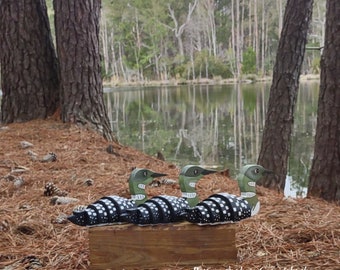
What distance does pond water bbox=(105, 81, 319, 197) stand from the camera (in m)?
5.43

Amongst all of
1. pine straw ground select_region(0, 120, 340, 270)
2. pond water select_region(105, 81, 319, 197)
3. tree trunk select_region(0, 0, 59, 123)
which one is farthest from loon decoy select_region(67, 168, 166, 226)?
pond water select_region(105, 81, 319, 197)

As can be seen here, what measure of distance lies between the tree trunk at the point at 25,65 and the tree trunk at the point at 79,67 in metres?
0.21

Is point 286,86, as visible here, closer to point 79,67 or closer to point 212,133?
point 79,67

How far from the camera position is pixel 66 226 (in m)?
1.56

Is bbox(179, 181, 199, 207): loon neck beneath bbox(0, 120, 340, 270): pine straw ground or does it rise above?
above

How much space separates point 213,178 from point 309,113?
698 centimetres

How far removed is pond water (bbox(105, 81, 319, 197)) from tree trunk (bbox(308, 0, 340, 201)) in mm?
1256

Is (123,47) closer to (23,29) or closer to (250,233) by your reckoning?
(23,29)

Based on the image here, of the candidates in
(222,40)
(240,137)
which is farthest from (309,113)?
(222,40)

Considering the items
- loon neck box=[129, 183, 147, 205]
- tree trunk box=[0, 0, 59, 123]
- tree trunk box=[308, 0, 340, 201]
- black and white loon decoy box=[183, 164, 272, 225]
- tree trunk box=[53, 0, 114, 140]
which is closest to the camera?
black and white loon decoy box=[183, 164, 272, 225]

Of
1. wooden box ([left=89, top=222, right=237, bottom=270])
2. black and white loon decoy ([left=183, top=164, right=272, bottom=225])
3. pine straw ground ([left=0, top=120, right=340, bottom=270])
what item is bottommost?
pine straw ground ([left=0, top=120, right=340, bottom=270])

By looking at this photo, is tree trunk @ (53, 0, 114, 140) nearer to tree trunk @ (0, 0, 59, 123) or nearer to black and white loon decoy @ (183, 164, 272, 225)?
tree trunk @ (0, 0, 59, 123)

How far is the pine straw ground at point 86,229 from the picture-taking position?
1.27 m

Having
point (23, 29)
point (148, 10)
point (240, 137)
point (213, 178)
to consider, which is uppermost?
point (148, 10)
